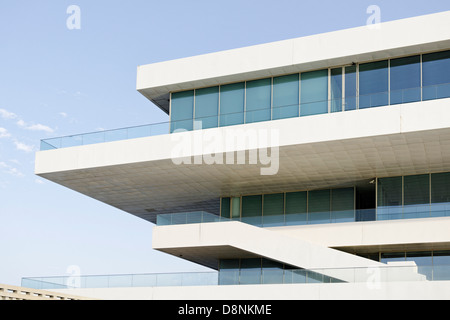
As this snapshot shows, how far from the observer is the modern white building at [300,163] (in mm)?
29625

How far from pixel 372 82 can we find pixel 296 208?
8210 mm

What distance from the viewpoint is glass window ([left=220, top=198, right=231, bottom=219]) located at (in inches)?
1512

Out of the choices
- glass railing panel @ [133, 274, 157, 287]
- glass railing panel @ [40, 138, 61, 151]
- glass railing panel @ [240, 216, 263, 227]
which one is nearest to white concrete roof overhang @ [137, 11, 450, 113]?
glass railing panel @ [40, 138, 61, 151]

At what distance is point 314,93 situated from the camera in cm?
3231

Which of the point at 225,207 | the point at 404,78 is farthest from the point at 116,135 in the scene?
the point at 404,78

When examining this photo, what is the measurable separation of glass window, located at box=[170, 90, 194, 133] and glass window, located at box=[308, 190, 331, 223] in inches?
291

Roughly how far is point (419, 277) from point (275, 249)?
6.67m

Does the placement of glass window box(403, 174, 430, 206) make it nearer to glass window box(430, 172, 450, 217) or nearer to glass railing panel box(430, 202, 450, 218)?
glass window box(430, 172, 450, 217)

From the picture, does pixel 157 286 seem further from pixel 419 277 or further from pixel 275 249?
→ pixel 419 277

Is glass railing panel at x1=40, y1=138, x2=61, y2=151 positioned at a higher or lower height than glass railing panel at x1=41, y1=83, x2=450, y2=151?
lower

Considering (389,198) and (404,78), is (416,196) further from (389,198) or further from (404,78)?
(404,78)

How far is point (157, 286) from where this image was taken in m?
33.6

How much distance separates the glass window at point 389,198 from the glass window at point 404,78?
510 cm

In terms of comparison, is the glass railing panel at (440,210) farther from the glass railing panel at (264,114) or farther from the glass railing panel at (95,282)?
the glass railing panel at (95,282)
